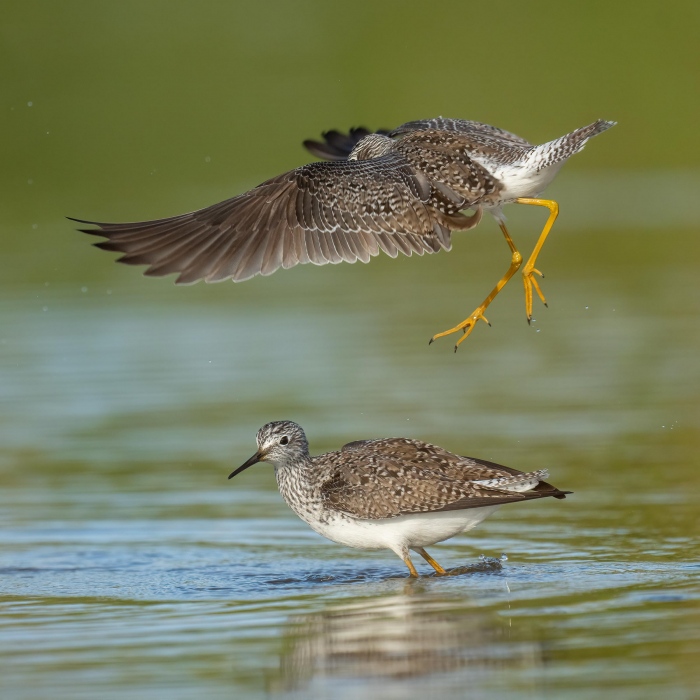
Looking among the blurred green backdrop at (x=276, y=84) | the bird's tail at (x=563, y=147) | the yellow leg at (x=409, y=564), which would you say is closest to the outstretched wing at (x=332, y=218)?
the bird's tail at (x=563, y=147)

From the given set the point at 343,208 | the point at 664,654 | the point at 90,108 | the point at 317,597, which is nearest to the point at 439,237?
the point at 343,208

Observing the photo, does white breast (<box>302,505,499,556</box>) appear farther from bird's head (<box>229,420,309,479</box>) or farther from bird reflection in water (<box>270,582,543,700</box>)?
bird reflection in water (<box>270,582,543,700</box>)

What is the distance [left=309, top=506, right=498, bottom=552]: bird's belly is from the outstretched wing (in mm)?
1798

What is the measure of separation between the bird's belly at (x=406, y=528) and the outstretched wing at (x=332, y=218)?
180 cm

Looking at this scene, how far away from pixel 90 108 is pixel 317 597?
2353cm

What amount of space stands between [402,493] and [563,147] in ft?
8.48

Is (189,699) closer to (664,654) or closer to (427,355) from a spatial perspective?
(664,654)

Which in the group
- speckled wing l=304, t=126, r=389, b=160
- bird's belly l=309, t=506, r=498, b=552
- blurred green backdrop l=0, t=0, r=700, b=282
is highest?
blurred green backdrop l=0, t=0, r=700, b=282

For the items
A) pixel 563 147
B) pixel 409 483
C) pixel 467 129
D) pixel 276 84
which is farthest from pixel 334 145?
pixel 276 84

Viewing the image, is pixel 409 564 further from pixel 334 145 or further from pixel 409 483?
pixel 334 145

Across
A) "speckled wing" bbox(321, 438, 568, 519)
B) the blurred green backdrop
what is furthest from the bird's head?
the blurred green backdrop

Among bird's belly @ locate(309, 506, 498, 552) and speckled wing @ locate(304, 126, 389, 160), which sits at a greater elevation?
speckled wing @ locate(304, 126, 389, 160)

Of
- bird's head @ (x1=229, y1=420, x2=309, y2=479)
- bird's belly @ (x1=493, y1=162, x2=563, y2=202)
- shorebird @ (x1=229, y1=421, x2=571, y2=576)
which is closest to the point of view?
shorebird @ (x1=229, y1=421, x2=571, y2=576)

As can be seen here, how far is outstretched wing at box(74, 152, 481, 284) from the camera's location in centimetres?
1060
